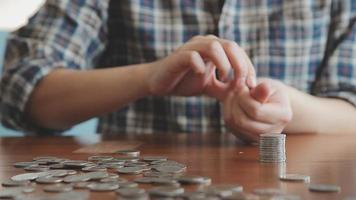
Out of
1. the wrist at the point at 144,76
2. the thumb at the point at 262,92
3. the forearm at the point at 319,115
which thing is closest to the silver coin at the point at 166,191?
the thumb at the point at 262,92

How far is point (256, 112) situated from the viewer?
3.12 ft

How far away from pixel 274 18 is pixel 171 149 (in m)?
0.57

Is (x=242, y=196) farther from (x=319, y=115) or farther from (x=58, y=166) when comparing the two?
(x=319, y=115)

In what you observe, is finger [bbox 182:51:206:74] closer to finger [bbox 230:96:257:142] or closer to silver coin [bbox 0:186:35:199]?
finger [bbox 230:96:257:142]

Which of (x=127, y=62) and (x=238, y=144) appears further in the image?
(x=127, y=62)

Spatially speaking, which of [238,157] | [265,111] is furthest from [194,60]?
[238,157]

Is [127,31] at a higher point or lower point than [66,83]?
higher

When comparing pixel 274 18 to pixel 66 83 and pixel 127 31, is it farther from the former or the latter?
pixel 66 83

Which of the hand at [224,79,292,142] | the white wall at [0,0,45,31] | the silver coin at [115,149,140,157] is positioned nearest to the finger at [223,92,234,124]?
the hand at [224,79,292,142]

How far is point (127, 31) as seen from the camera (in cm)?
134

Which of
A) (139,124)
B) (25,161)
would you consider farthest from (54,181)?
(139,124)

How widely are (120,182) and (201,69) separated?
17.7 inches

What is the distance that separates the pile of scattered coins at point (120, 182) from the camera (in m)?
0.47

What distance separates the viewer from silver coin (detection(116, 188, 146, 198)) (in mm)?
459
